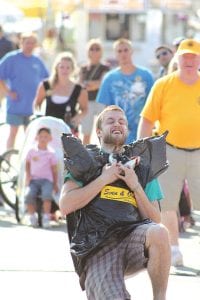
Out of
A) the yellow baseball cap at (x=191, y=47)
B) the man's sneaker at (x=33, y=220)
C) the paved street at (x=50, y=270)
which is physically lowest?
the man's sneaker at (x=33, y=220)

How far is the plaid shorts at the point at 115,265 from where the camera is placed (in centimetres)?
631

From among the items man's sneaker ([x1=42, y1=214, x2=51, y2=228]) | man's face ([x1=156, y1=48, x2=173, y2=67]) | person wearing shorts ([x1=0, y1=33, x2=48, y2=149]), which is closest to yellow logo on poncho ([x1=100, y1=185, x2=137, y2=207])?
man's sneaker ([x1=42, y1=214, x2=51, y2=228])

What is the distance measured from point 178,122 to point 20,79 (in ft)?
16.8

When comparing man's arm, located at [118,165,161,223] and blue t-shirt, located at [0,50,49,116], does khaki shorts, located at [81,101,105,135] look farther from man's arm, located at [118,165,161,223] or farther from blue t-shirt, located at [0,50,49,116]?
man's arm, located at [118,165,161,223]

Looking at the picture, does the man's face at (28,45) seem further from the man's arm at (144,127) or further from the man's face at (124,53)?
the man's arm at (144,127)

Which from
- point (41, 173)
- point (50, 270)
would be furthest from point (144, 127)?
point (41, 173)

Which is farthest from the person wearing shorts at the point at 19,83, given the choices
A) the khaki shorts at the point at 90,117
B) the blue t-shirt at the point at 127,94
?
the blue t-shirt at the point at 127,94

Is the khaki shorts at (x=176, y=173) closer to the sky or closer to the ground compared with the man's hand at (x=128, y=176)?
closer to the ground

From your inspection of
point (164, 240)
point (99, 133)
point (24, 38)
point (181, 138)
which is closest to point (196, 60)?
point (181, 138)

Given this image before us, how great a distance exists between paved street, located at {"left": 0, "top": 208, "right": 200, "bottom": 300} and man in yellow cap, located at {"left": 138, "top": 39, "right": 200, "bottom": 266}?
57 centimetres

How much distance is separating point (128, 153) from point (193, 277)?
2194mm

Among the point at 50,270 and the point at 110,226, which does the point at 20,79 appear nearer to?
the point at 50,270

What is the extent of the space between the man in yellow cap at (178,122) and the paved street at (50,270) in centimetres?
57

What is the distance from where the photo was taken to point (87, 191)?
642 centimetres
